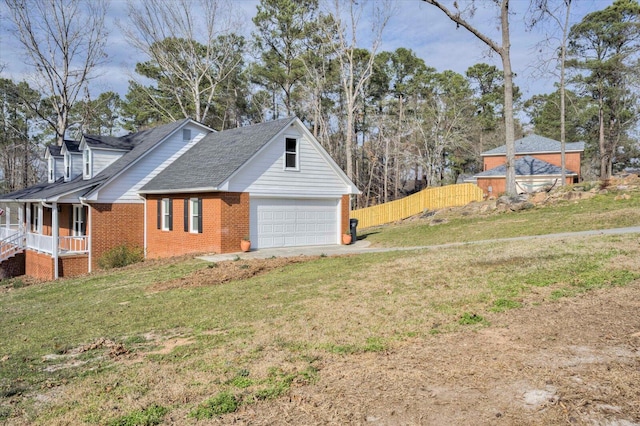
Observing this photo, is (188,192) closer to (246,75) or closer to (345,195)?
(345,195)

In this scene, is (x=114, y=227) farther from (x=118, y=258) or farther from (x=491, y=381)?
(x=491, y=381)

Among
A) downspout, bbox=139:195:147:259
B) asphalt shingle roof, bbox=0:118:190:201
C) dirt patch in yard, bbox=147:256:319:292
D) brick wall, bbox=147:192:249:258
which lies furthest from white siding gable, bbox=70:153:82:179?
dirt patch in yard, bbox=147:256:319:292

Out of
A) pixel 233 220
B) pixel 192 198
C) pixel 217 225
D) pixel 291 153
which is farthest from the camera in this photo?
pixel 291 153

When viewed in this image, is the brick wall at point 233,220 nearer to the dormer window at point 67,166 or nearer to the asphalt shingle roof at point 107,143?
the asphalt shingle roof at point 107,143

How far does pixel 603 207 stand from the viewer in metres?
18.6

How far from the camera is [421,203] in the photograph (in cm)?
3431

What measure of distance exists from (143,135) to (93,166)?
145 inches

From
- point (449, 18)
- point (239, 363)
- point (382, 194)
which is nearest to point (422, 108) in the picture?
point (382, 194)

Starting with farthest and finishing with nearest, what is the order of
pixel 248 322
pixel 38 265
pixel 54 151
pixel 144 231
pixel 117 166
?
pixel 54 151
pixel 117 166
pixel 144 231
pixel 38 265
pixel 248 322

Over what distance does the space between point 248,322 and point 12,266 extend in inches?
857

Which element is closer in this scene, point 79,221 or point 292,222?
point 292,222

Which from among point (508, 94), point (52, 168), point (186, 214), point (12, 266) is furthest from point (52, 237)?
point (508, 94)

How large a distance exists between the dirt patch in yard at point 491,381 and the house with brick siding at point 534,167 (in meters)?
32.3

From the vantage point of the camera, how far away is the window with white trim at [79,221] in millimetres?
22469
